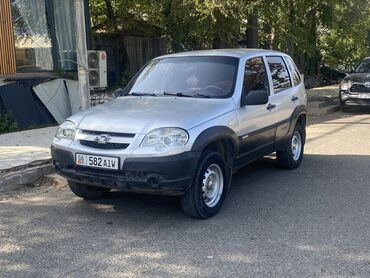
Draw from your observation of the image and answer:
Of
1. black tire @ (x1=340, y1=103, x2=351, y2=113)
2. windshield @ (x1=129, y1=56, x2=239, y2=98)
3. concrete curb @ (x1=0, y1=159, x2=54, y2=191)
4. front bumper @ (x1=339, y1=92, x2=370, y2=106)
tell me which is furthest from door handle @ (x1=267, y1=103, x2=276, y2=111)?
black tire @ (x1=340, y1=103, x2=351, y2=113)

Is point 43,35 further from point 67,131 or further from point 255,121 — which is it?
point 255,121

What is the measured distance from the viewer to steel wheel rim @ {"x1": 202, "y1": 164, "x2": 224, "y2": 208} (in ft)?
17.7

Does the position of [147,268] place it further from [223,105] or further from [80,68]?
[80,68]

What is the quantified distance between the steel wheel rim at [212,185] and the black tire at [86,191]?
1.43m

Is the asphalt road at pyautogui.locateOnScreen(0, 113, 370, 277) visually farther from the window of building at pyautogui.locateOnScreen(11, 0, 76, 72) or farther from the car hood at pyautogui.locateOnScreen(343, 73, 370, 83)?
the car hood at pyautogui.locateOnScreen(343, 73, 370, 83)

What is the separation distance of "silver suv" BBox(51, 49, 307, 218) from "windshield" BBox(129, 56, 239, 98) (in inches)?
0.5

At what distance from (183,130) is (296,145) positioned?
3453 mm

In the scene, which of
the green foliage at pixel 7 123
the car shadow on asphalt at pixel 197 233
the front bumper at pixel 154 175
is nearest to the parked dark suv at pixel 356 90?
the car shadow on asphalt at pixel 197 233

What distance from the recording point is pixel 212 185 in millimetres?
5531

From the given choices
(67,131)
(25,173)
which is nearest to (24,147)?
(25,173)

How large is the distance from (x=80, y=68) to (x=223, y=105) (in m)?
3.47

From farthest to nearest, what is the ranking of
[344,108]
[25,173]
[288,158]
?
[344,108], [288,158], [25,173]

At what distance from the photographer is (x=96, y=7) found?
715 inches

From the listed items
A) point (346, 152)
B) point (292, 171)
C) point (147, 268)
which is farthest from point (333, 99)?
point (147, 268)
